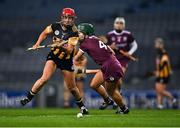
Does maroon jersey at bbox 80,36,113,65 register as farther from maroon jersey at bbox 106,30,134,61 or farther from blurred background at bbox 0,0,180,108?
blurred background at bbox 0,0,180,108

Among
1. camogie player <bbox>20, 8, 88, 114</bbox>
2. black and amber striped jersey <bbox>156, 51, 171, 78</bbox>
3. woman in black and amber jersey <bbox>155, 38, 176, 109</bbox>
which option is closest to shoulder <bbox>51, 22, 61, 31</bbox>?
camogie player <bbox>20, 8, 88, 114</bbox>

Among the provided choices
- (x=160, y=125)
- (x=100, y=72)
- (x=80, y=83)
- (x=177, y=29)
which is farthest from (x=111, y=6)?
(x=160, y=125)

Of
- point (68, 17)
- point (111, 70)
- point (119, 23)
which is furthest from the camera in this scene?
point (119, 23)

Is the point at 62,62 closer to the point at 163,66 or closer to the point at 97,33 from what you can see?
the point at 163,66

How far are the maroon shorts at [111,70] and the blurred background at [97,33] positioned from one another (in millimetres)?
8349

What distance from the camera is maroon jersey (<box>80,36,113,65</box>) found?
13.9m

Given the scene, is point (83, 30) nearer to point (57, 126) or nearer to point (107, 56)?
point (107, 56)

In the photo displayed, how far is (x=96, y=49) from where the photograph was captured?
45.7 ft

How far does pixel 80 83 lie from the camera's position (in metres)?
20.2

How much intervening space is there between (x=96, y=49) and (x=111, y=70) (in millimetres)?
521

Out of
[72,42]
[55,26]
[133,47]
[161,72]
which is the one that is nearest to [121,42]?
[133,47]

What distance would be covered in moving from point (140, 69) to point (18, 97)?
519 centimetres

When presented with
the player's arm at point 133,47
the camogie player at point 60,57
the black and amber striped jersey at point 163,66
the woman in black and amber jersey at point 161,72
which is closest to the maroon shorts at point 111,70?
the camogie player at point 60,57

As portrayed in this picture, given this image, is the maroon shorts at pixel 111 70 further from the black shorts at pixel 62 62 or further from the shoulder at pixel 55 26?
the shoulder at pixel 55 26
